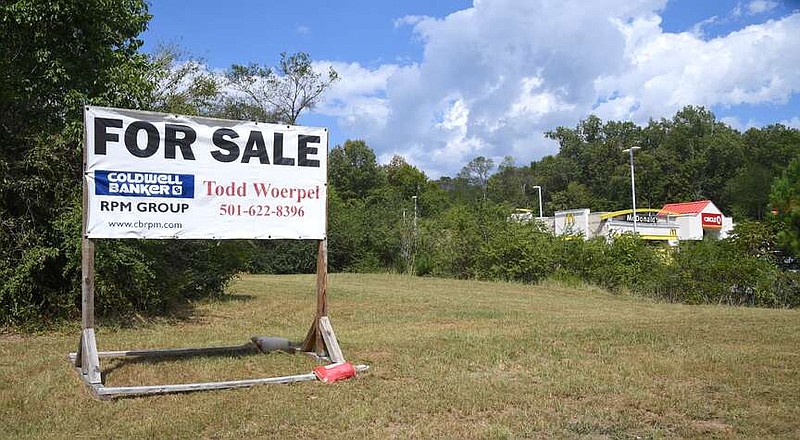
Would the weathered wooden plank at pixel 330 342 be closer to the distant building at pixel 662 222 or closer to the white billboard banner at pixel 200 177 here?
the white billboard banner at pixel 200 177

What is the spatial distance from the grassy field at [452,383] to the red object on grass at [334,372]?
13 cm

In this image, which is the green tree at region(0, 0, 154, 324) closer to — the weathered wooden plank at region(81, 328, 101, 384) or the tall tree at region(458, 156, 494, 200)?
the weathered wooden plank at region(81, 328, 101, 384)

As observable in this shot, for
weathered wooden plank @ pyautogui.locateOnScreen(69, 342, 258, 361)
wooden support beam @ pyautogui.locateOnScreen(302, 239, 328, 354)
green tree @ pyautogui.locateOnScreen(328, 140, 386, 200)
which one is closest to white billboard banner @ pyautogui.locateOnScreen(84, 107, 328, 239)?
wooden support beam @ pyautogui.locateOnScreen(302, 239, 328, 354)

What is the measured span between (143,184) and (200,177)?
60 centimetres

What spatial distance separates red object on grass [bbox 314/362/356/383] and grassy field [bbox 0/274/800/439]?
13 centimetres

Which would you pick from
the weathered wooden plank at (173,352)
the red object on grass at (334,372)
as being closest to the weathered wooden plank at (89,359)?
the weathered wooden plank at (173,352)

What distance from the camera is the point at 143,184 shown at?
758cm

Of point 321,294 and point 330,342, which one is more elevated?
point 321,294

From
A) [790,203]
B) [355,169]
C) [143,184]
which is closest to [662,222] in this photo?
[355,169]

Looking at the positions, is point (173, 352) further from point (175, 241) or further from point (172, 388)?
point (175, 241)

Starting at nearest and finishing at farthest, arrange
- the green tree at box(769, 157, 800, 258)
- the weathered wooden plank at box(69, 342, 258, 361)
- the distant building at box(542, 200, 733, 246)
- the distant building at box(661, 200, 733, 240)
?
the weathered wooden plank at box(69, 342, 258, 361) → the green tree at box(769, 157, 800, 258) → the distant building at box(542, 200, 733, 246) → the distant building at box(661, 200, 733, 240)

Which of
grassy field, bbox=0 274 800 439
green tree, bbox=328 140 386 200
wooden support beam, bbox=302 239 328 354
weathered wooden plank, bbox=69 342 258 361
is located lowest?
grassy field, bbox=0 274 800 439

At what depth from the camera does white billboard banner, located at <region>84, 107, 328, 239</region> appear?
7441mm

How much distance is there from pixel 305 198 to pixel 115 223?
2088mm
